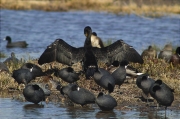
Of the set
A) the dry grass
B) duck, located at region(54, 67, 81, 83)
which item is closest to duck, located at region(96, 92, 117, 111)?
the dry grass

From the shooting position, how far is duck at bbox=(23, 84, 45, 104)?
495 inches

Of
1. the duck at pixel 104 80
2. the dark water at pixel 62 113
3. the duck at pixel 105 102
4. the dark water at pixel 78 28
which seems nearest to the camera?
the dark water at pixel 62 113

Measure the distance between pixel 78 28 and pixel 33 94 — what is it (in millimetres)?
20844

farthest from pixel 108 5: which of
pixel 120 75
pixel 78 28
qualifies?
pixel 120 75

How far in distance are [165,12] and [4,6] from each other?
1126 centimetres

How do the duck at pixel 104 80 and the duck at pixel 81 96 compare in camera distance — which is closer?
the duck at pixel 81 96

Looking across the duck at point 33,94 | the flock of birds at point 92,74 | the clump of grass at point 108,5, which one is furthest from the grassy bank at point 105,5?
the duck at point 33,94

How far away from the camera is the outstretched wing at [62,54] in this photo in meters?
15.6

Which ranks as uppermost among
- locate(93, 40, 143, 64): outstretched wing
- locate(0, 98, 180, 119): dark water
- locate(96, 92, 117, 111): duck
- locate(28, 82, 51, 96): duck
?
locate(93, 40, 143, 64): outstretched wing

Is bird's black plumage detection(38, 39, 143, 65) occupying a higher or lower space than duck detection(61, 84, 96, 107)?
higher

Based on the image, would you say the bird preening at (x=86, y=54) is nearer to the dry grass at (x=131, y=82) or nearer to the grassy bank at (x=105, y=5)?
the dry grass at (x=131, y=82)

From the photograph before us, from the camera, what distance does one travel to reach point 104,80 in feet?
43.2

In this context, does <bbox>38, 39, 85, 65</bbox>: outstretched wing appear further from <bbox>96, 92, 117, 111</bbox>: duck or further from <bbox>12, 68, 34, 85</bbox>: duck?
<bbox>96, 92, 117, 111</bbox>: duck

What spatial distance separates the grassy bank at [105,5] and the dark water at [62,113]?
2882 cm
